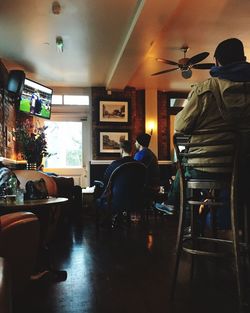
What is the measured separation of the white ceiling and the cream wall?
1.33 metres

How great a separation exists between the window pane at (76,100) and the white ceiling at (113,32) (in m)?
1.24

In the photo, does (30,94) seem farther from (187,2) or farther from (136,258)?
(136,258)

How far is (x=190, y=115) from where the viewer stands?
73.5 inches

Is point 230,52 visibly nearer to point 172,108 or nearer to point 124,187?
point 124,187

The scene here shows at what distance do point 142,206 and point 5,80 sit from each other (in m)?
3.55

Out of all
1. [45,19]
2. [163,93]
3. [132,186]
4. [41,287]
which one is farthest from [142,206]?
[163,93]

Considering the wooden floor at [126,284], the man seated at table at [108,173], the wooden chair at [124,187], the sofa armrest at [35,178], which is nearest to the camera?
the wooden floor at [126,284]

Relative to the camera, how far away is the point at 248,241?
2.03m

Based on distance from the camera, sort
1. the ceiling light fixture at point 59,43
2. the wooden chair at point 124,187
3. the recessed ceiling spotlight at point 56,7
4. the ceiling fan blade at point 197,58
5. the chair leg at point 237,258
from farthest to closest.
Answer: the ceiling light fixture at point 59,43 < the ceiling fan blade at point 197,58 < the wooden chair at point 124,187 < the recessed ceiling spotlight at point 56,7 < the chair leg at point 237,258

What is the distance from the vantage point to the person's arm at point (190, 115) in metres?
1.85

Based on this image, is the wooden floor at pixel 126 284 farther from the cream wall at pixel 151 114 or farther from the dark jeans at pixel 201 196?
the cream wall at pixel 151 114

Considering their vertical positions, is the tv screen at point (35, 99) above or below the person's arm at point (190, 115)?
above

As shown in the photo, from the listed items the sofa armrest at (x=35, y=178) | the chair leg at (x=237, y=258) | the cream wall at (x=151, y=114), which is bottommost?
the chair leg at (x=237, y=258)

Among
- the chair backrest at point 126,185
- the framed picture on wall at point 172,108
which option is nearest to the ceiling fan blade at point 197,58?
the chair backrest at point 126,185
